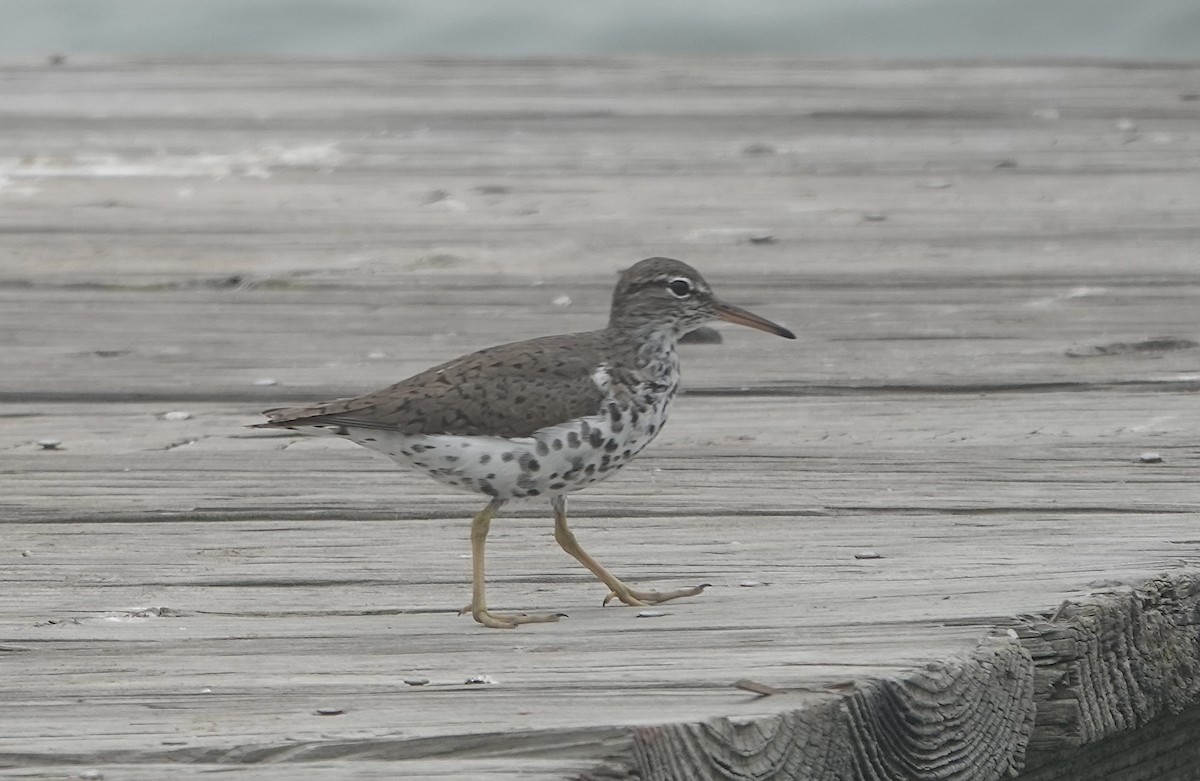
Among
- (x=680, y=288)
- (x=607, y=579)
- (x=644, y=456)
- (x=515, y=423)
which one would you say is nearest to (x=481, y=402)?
(x=515, y=423)

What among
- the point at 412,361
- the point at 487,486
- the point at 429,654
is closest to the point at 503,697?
the point at 429,654

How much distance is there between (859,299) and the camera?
5336 mm

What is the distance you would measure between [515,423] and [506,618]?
1.59 feet

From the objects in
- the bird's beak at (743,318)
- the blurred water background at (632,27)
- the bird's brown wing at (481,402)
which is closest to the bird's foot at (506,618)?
the bird's brown wing at (481,402)

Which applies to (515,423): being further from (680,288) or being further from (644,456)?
(644,456)

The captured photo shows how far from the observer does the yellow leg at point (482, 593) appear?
10.2ft

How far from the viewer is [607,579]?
11.1ft

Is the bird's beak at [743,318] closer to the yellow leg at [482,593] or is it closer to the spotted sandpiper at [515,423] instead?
the spotted sandpiper at [515,423]

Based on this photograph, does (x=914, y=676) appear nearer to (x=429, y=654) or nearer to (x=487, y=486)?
(x=429, y=654)

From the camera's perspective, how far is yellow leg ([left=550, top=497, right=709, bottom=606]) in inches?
129

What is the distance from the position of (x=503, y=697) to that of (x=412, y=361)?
2.26 m

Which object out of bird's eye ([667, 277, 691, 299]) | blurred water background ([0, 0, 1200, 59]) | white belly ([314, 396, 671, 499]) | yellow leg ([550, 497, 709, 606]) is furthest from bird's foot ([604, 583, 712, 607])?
blurred water background ([0, 0, 1200, 59])

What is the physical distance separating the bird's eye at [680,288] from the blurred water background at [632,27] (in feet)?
30.9

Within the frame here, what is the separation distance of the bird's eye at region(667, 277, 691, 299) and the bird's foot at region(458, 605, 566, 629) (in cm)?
95
